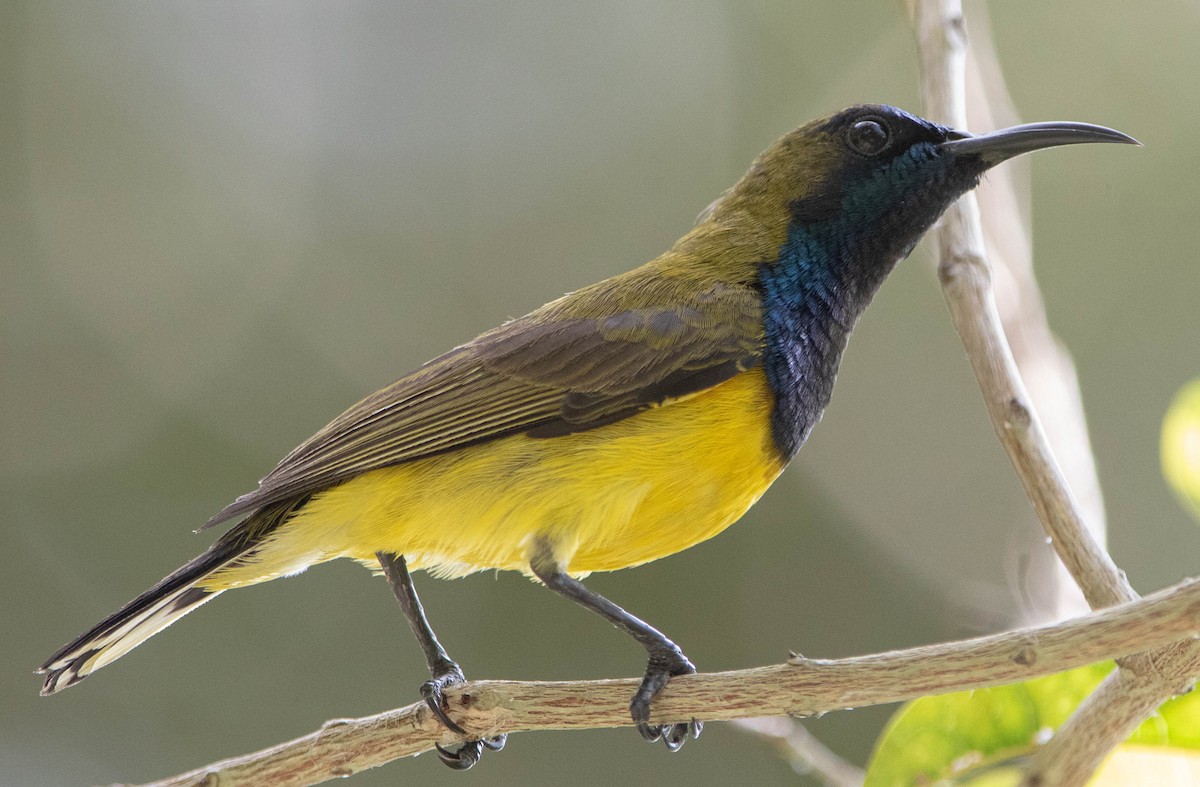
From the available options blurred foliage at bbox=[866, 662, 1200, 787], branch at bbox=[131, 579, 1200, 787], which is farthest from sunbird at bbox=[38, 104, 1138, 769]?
blurred foliage at bbox=[866, 662, 1200, 787]

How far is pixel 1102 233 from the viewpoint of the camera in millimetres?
7703

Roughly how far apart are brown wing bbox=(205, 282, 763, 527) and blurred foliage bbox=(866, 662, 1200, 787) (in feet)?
3.59

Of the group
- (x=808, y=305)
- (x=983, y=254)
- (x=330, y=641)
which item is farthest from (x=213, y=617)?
(x=983, y=254)

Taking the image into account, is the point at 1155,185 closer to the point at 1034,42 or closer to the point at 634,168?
the point at 1034,42

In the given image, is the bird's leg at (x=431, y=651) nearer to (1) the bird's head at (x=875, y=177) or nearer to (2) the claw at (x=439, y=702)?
(2) the claw at (x=439, y=702)

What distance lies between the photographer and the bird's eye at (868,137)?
3.76 metres

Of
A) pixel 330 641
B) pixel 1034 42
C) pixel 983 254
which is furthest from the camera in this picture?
pixel 1034 42

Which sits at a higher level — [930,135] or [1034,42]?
[1034,42]

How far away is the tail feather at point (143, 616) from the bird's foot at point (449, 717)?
0.70 metres

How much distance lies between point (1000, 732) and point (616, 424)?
1.29 m

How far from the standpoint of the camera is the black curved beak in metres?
3.42

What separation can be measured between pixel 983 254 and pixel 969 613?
1.24 metres

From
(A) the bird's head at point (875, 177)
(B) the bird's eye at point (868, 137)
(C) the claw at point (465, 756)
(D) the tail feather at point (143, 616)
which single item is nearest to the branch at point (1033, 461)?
(A) the bird's head at point (875, 177)

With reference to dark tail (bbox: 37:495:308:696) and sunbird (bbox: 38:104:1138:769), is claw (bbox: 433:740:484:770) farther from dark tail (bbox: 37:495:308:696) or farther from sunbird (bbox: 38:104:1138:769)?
dark tail (bbox: 37:495:308:696)
